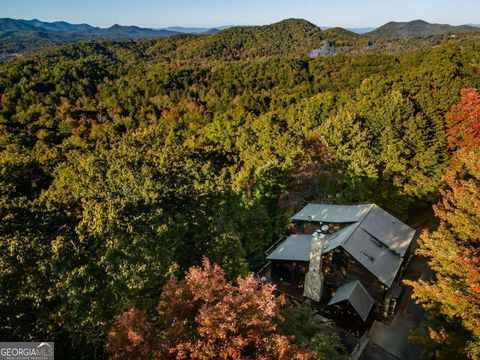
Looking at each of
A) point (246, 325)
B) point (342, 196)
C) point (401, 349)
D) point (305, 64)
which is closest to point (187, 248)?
point (246, 325)

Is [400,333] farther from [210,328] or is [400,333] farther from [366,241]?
[210,328]

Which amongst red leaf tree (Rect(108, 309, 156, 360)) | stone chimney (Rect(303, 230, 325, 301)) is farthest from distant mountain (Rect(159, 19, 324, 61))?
red leaf tree (Rect(108, 309, 156, 360))

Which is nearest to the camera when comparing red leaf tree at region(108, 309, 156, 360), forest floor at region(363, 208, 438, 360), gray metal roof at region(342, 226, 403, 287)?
red leaf tree at region(108, 309, 156, 360)

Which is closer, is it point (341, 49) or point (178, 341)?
point (178, 341)

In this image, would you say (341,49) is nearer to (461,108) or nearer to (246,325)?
(461,108)

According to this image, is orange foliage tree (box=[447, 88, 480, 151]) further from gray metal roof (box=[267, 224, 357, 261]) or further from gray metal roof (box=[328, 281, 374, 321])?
gray metal roof (box=[328, 281, 374, 321])

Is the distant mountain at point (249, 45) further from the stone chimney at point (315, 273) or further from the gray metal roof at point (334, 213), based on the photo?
the stone chimney at point (315, 273)
